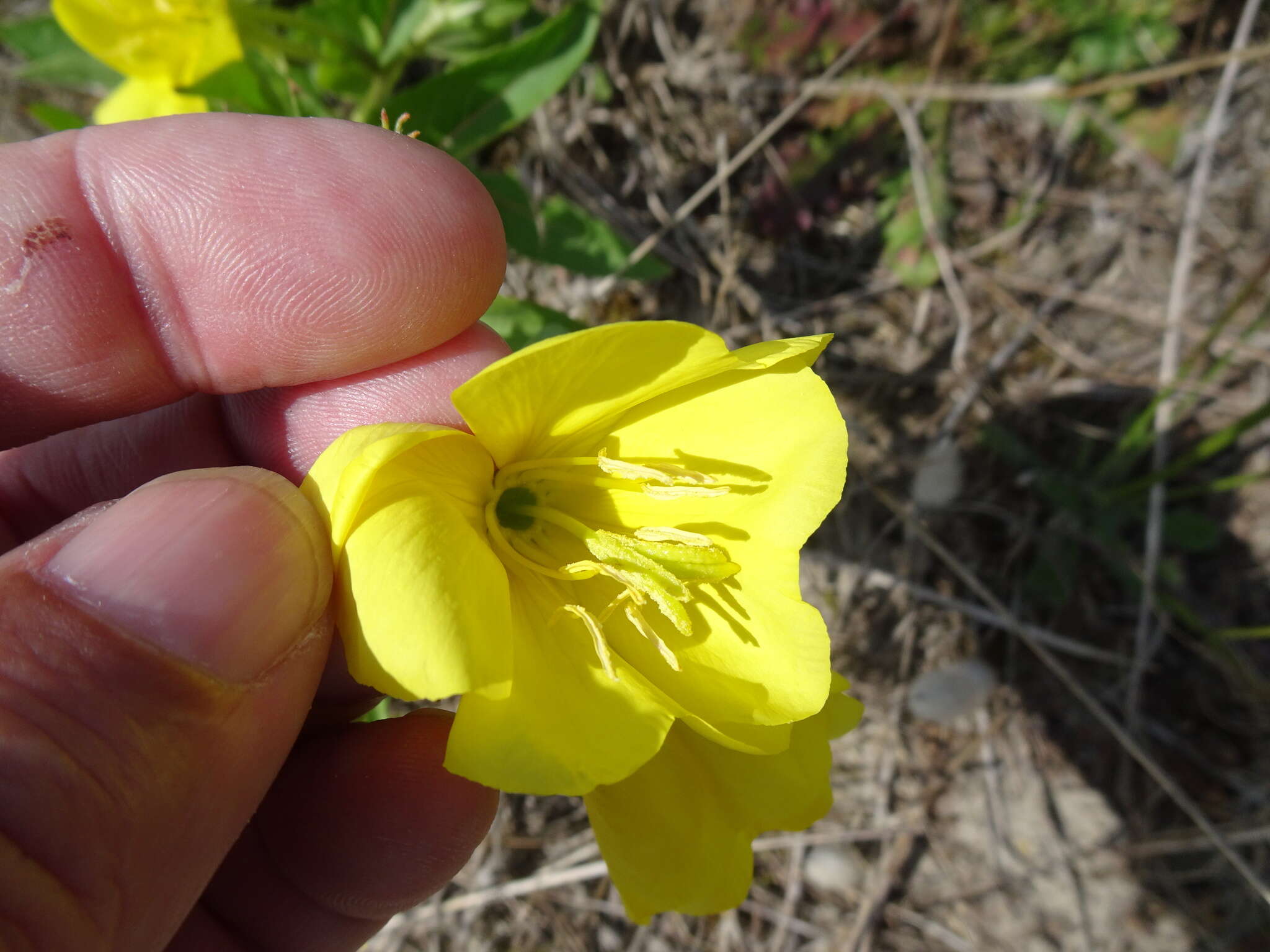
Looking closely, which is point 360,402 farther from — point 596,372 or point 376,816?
point 376,816

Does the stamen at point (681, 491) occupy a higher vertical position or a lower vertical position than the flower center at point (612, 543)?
higher

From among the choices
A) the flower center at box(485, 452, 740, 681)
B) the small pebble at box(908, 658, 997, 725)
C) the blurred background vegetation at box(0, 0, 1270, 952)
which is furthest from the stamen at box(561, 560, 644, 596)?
the small pebble at box(908, 658, 997, 725)

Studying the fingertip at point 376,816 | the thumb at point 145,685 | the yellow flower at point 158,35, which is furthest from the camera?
the yellow flower at point 158,35

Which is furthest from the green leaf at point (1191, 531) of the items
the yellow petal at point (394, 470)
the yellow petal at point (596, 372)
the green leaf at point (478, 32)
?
the green leaf at point (478, 32)

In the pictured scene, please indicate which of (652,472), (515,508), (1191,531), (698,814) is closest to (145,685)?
(515,508)

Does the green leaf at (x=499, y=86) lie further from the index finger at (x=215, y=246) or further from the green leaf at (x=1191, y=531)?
the green leaf at (x=1191, y=531)
